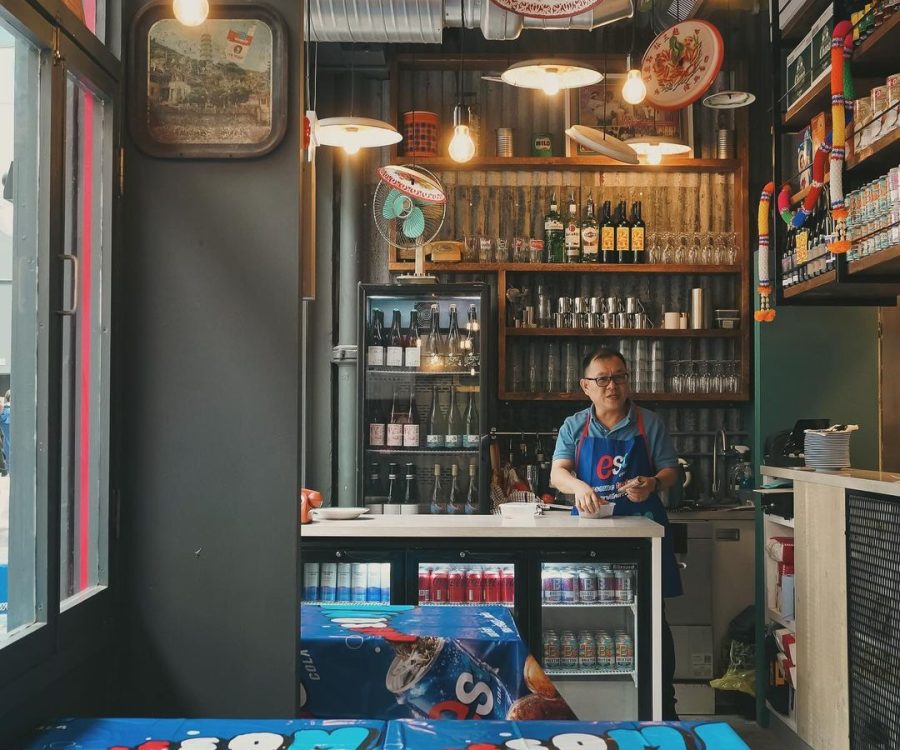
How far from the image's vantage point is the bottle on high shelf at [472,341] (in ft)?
21.8

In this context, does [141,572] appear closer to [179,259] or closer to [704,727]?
[179,259]

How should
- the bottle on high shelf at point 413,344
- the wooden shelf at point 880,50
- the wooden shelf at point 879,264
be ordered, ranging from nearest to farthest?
the wooden shelf at point 879,264
the wooden shelf at point 880,50
the bottle on high shelf at point 413,344

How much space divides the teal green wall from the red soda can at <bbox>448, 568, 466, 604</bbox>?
195 centimetres

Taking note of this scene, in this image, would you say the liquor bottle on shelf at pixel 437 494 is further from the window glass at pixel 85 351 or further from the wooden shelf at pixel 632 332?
the window glass at pixel 85 351

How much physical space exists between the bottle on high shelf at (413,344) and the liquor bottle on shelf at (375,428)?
0.36 m

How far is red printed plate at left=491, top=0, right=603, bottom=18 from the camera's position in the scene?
3.47 metres

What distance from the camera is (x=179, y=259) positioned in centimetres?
247

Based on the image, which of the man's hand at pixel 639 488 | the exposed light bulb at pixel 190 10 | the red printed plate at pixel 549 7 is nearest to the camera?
the exposed light bulb at pixel 190 10

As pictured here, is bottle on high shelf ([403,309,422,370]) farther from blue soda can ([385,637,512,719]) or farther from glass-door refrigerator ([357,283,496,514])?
blue soda can ([385,637,512,719])

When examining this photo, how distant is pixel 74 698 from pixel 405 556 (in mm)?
2599

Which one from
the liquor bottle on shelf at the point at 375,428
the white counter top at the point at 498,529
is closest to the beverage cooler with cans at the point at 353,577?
the white counter top at the point at 498,529

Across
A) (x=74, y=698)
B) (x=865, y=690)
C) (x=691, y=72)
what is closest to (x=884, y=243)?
(x=691, y=72)

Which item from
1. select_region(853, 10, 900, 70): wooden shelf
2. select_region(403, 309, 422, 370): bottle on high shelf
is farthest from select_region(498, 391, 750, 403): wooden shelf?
select_region(853, 10, 900, 70): wooden shelf

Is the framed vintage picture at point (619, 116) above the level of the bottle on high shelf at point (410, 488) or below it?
above
